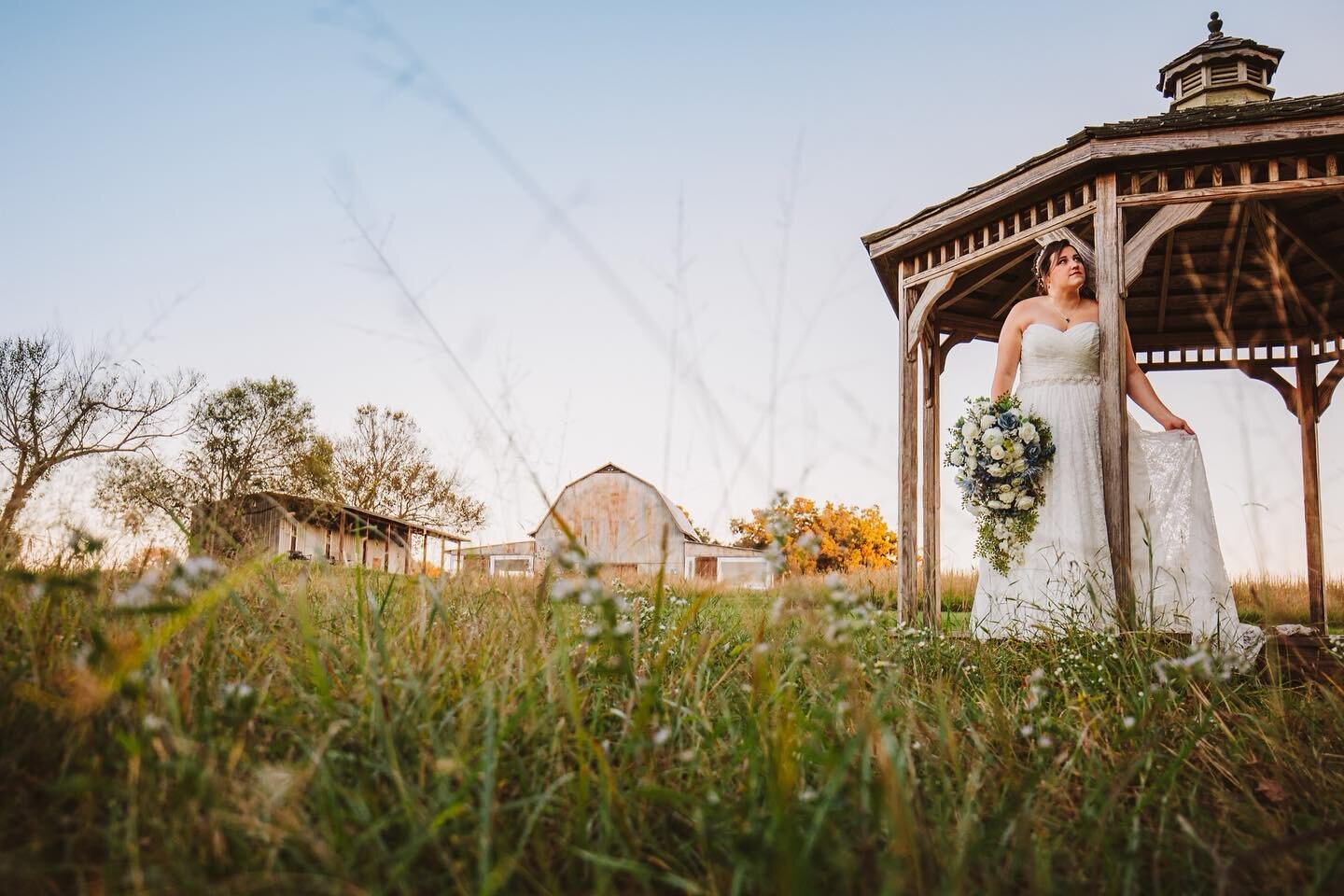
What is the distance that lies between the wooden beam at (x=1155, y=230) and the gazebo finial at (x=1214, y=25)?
22.5ft

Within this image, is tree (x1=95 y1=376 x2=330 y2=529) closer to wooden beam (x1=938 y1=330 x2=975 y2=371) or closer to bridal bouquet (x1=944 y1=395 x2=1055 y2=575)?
wooden beam (x1=938 y1=330 x2=975 y2=371)

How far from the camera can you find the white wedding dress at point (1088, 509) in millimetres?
5137

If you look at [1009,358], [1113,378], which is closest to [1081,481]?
[1113,378]

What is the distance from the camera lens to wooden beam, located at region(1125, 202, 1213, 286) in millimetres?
5492

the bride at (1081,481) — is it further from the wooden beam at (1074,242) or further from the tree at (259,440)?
the tree at (259,440)

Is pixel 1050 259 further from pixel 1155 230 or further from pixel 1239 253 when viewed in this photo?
pixel 1239 253

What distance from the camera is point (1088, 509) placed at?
18.3 ft

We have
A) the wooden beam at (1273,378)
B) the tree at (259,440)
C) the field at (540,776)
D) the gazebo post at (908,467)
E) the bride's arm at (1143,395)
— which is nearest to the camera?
the field at (540,776)

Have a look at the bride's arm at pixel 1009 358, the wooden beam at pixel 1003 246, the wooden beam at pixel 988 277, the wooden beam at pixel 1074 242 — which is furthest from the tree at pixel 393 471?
the wooden beam at pixel 1074 242

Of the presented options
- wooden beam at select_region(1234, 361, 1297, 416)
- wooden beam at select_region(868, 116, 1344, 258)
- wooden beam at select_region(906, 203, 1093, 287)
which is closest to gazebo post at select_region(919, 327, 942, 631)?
wooden beam at select_region(906, 203, 1093, 287)

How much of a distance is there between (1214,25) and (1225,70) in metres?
0.86

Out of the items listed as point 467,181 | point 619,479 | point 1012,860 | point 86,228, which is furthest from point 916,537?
point 619,479

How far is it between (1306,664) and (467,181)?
15.8ft

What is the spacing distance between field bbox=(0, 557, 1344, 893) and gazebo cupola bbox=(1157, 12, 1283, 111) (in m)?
10.4
